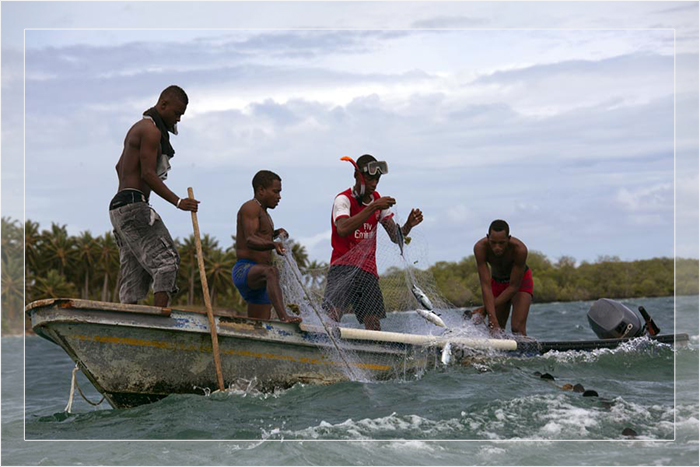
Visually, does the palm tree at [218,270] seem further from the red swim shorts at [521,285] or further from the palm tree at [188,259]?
the red swim shorts at [521,285]

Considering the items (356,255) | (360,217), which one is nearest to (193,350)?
(356,255)

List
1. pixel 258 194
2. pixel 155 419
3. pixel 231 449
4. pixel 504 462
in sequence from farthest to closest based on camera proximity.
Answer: pixel 258 194
pixel 155 419
pixel 231 449
pixel 504 462

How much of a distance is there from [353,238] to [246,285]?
125 centimetres

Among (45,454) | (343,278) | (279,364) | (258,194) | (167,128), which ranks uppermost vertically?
(167,128)

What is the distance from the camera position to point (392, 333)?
908 centimetres

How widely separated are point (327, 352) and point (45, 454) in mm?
2925

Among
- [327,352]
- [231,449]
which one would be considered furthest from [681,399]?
[231,449]

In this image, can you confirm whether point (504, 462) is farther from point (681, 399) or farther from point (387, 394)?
point (681, 399)

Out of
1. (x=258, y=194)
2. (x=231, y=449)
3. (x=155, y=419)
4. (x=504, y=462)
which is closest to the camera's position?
(x=504, y=462)

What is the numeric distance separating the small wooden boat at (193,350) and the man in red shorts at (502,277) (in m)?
1.43

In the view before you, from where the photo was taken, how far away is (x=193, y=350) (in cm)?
827

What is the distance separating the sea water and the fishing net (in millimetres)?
160

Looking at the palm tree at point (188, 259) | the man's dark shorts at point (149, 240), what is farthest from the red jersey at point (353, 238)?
the palm tree at point (188, 259)

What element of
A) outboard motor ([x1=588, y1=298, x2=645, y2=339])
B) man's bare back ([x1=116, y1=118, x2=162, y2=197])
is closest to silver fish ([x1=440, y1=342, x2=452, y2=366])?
outboard motor ([x1=588, y1=298, x2=645, y2=339])
